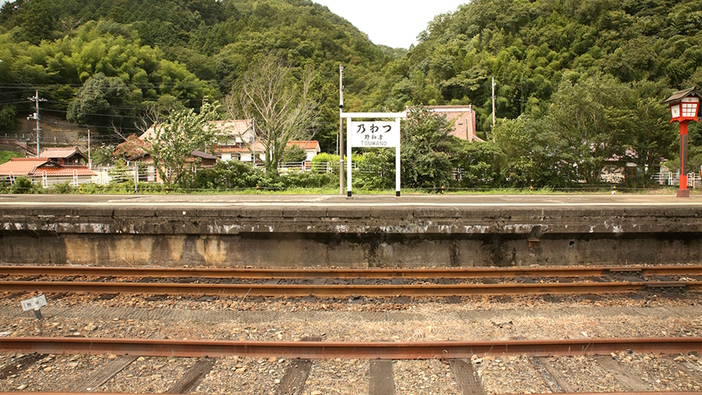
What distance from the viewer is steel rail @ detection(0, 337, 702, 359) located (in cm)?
454

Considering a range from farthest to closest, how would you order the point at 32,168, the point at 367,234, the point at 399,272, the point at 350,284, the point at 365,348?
the point at 32,168, the point at 367,234, the point at 399,272, the point at 350,284, the point at 365,348

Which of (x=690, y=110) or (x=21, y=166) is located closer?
(x=690, y=110)

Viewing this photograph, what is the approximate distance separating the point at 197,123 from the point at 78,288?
1586 cm

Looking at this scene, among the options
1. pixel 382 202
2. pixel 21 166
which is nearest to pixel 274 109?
pixel 382 202

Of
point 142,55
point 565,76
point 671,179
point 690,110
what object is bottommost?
point 671,179

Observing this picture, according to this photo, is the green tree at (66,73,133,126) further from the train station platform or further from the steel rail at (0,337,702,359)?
the steel rail at (0,337,702,359)

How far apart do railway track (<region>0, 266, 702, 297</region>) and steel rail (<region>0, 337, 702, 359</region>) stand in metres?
1.90

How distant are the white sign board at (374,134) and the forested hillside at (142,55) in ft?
112

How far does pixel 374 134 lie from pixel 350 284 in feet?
19.5

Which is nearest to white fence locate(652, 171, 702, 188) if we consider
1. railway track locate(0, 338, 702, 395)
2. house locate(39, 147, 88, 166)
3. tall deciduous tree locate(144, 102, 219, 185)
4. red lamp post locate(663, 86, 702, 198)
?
red lamp post locate(663, 86, 702, 198)

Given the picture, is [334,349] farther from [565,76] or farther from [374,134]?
[565,76]

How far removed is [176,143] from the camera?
67.5 feet

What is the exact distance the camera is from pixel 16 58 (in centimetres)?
6197

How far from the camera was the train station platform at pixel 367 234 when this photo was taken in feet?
27.1
